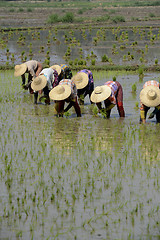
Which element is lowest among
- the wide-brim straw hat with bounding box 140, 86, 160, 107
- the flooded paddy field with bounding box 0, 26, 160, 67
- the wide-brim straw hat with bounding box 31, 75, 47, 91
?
the wide-brim straw hat with bounding box 140, 86, 160, 107

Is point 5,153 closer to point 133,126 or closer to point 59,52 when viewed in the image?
point 133,126

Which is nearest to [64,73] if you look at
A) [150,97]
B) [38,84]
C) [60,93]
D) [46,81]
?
[46,81]

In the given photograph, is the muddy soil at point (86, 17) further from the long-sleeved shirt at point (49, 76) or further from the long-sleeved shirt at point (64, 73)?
the long-sleeved shirt at point (49, 76)

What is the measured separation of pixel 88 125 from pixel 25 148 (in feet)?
6.88

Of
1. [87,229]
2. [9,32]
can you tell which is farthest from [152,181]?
[9,32]

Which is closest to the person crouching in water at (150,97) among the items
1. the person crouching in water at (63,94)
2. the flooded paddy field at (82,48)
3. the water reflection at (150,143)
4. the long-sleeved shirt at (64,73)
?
the water reflection at (150,143)

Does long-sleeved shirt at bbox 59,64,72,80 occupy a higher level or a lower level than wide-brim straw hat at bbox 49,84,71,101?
higher

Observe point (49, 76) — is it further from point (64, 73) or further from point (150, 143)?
point (150, 143)

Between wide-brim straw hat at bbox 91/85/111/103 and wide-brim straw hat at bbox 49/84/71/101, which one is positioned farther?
wide-brim straw hat at bbox 49/84/71/101

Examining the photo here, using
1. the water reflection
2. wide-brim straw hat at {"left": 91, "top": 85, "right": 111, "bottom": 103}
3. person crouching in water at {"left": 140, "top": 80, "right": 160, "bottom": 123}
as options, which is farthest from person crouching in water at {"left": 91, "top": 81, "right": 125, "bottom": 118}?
the water reflection

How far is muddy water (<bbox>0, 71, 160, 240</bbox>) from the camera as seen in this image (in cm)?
476

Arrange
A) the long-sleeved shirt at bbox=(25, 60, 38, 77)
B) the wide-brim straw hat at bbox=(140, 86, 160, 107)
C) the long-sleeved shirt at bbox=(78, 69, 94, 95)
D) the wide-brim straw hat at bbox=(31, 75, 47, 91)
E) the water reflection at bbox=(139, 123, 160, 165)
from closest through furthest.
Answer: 1. the water reflection at bbox=(139, 123, 160, 165)
2. the wide-brim straw hat at bbox=(140, 86, 160, 107)
3. the wide-brim straw hat at bbox=(31, 75, 47, 91)
4. the long-sleeved shirt at bbox=(78, 69, 94, 95)
5. the long-sleeved shirt at bbox=(25, 60, 38, 77)

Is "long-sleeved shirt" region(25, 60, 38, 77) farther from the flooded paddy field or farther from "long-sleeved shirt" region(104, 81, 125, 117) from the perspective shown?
the flooded paddy field

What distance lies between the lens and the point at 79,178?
616cm
